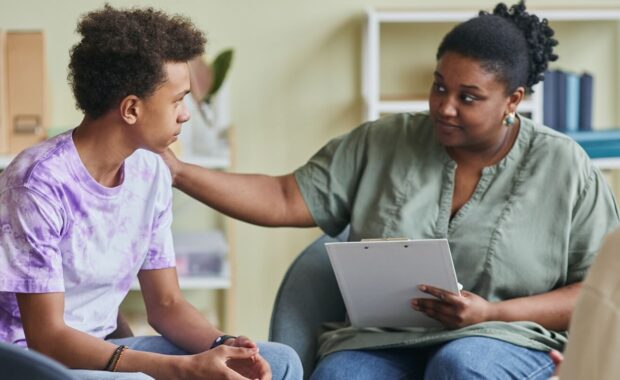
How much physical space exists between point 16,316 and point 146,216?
0.29 m

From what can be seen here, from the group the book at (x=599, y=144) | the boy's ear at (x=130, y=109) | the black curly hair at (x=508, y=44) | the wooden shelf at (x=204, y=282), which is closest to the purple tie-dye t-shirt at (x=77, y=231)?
the boy's ear at (x=130, y=109)

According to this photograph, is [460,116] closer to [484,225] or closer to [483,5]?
[484,225]

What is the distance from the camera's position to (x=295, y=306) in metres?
2.25

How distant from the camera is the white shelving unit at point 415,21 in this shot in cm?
336

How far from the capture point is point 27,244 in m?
1.69

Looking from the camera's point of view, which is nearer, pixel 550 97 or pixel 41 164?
pixel 41 164

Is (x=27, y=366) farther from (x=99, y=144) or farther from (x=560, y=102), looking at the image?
(x=560, y=102)

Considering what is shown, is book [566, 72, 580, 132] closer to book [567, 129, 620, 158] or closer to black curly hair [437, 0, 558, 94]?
book [567, 129, 620, 158]

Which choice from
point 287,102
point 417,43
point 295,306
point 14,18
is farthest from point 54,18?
point 295,306

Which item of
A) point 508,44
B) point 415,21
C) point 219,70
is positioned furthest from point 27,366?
point 415,21

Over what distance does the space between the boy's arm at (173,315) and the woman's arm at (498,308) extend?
1.40ft

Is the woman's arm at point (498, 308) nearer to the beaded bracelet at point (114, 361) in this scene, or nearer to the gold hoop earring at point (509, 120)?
the gold hoop earring at point (509, 120)

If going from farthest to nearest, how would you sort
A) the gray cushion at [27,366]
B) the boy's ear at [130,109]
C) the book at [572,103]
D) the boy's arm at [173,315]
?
1. the book at [572,103]
2. the boy's arm at [173,315]
3. the boy's ear at [130,109]
4. the gray cushion at [27,366]

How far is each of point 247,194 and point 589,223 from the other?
28.4 inches
